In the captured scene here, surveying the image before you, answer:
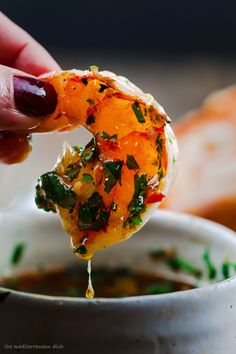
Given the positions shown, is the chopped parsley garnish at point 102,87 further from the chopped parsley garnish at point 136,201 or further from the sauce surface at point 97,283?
the sauce surface at point 97,283

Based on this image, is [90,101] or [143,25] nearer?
[90,101]

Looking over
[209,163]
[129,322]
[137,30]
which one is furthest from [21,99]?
[137,30]

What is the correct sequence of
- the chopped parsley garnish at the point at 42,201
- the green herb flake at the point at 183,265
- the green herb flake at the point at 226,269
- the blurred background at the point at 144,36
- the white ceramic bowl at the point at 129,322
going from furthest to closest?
the blurred background at the point at 144,36, the green herb flake at the point at 183,265, the green herb flake at the point at 226,269, the chopped parsley garnish at the point at 42,201, the white ceramic bowl at the point at 129,322

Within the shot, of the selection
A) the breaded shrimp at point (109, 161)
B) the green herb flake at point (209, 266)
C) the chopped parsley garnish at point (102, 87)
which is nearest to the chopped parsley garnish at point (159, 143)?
the breaded shrimp at point (109, 161)

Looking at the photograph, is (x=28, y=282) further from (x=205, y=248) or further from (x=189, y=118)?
(x=189, y=118)

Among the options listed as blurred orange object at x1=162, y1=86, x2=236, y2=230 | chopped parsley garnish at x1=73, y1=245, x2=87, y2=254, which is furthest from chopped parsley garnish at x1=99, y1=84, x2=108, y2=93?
blurred orange object at x1=162, y1=86, x2=236, y2=230

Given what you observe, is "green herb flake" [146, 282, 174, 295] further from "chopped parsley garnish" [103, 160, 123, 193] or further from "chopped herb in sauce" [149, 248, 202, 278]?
"chopped parsley garnish" [103, 160, 123, 193]

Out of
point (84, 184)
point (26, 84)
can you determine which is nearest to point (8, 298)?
point (84, 184)

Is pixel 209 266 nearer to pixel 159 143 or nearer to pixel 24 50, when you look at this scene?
pixel 159 143
